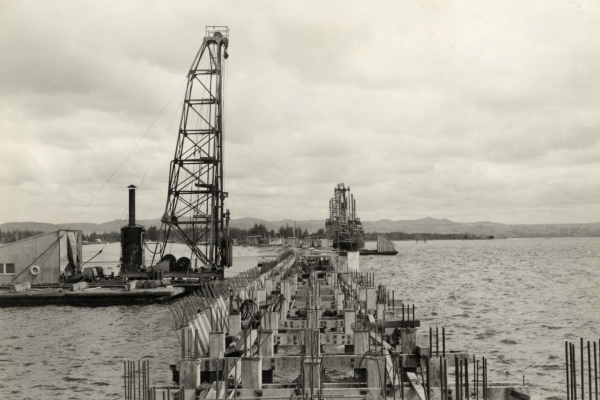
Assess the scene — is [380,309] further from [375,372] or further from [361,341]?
[375,372]

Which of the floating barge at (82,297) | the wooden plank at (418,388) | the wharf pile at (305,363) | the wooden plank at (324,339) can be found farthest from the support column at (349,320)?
the floating barge at (82,297)

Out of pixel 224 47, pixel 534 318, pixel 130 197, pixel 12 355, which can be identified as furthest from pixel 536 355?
pixel 224 47

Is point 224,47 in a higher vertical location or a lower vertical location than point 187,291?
higher

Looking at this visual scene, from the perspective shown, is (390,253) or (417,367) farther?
(390,253)

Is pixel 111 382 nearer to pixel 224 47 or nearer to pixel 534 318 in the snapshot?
pixel 534 318

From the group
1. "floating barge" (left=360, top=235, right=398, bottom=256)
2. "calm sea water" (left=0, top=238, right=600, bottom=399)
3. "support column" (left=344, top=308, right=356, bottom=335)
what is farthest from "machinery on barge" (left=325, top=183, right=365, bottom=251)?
"support column" (left=344, top=308, right=356, bottom=335)

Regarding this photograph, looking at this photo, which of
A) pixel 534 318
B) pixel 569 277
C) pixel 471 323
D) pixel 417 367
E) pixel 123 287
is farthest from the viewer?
pixel 569 277

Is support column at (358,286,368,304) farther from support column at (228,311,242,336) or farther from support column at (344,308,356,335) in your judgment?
support column at (228,311,242,336)
